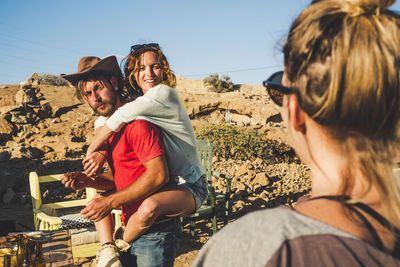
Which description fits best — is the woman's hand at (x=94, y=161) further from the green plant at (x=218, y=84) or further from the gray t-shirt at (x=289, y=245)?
the green plant at (x=218, y=84)

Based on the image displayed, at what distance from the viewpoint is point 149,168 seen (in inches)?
63.2

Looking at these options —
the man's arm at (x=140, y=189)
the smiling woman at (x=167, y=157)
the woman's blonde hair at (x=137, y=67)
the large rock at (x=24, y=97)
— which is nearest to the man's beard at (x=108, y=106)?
the woman's blonde hair at (x=137, y=67)

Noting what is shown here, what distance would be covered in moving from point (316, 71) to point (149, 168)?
1.08 metres

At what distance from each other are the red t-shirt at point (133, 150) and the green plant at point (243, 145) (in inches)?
315

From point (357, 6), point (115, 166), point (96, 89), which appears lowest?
point (115, 166)

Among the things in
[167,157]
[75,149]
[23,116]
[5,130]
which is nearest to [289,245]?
[167,157]

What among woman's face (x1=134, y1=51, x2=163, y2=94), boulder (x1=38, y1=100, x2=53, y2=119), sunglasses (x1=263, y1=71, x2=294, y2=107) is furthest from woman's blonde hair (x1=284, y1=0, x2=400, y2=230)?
boulder (x1=38, y1=100, x2=53, y2=119)

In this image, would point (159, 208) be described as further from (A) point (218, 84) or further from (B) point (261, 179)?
(A) point (218, 84)

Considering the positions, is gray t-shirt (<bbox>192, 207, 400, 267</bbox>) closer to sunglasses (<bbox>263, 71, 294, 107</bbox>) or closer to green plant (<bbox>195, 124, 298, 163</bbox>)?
sunglasses (<bbox>263, 71, 294, 107</bbox>)

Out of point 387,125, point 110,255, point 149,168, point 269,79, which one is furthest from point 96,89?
point 387,125

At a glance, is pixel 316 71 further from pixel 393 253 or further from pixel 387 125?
pixel 393 253

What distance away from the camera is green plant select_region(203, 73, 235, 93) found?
26.8 m

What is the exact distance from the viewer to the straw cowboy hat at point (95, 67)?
217cm

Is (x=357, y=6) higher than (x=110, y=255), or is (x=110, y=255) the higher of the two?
(x=357, y=6)
